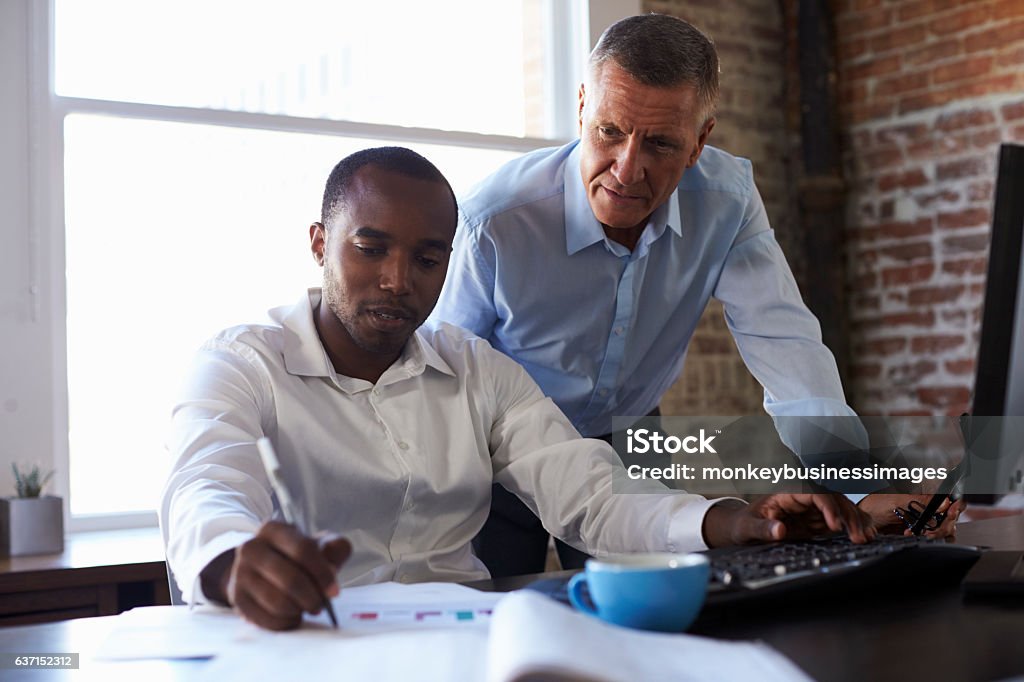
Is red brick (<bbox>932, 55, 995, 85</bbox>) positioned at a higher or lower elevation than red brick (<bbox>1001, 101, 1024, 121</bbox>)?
higher

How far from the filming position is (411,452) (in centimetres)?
156

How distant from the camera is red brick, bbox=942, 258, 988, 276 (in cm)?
364

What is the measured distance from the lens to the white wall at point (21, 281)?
9.43ft

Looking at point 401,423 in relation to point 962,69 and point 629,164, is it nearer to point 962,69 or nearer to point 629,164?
point 629,164

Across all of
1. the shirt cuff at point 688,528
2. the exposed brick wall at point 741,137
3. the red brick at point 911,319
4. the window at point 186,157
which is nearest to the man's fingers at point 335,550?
the shirt cuff at point 688,528

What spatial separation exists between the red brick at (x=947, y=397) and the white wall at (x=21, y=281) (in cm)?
277

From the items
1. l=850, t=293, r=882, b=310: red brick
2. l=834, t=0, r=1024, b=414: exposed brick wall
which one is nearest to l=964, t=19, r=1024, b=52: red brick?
l=834, t=0, r=1024, b=414: exposed brick wall

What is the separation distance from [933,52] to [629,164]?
7.96 feet

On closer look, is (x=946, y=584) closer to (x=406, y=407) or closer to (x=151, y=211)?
(x=406, y=407)

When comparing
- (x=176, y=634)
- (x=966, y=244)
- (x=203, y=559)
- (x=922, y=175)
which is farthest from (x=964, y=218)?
(x=176, y=634)

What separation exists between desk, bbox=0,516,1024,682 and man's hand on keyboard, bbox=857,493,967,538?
1.22 feet

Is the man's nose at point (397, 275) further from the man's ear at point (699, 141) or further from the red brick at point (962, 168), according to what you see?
the red brick at point (962, 168)

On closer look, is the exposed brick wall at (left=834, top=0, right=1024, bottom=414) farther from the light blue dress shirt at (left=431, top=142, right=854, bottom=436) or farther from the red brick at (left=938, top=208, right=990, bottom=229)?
the light blue dress shirt at (left=431, top=142, right=854, bottom=436)

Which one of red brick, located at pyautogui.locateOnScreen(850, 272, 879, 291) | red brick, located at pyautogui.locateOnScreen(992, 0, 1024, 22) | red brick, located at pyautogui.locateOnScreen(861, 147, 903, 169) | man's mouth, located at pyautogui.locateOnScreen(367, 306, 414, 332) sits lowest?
man's mouth, located at pyautogui.locateOnScreen(367, 306, 414, 332)
